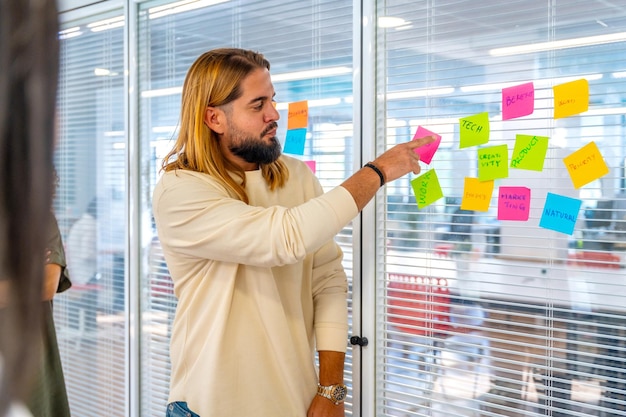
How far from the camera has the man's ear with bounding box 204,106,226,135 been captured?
1.86 metres

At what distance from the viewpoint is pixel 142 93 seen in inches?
112

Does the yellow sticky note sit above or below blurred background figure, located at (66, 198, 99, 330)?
above

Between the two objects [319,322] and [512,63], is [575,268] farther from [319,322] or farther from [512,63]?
[319,322]

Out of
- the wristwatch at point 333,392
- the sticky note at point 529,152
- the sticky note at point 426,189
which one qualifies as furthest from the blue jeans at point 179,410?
the sticky note at point 529,152

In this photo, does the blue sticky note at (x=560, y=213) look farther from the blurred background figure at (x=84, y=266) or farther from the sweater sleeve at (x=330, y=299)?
the blurred background figure at (x=84, y=266)

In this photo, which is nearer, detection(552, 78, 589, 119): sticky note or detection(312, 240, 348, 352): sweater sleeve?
detection(552, 78, 589, 119): sticky note

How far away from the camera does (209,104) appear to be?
73.2 inches

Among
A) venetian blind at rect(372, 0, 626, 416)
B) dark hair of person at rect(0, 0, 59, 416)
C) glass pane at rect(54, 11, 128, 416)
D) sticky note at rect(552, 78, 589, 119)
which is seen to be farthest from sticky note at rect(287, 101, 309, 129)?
dark hair of person at rect(0, 0, 59, 416)

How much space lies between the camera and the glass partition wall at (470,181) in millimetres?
1679

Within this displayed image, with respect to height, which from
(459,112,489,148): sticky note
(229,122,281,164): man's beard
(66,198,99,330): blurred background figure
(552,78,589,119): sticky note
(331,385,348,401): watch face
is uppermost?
(552,78,589,119): sticky note

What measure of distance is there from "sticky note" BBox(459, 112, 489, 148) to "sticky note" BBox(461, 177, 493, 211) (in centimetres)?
11

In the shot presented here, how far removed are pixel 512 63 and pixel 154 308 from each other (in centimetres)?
179

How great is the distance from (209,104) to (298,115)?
478 mm

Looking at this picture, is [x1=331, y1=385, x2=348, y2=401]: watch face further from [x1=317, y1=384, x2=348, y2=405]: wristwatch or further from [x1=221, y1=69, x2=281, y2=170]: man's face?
[x1=221, y1=69, x2=281, y2=170]: man's face
